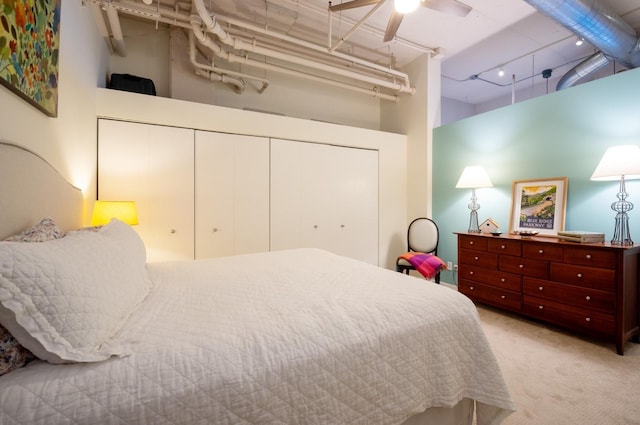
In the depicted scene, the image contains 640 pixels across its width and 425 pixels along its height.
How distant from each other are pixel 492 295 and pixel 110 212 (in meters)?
3.62

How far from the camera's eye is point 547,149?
292 centimetres

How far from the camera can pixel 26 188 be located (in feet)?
3.96

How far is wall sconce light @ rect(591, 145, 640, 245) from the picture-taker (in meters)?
2.13

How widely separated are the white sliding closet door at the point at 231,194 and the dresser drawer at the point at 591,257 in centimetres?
290

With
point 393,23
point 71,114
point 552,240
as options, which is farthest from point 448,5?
point 71,114

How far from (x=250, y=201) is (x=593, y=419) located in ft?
10.2

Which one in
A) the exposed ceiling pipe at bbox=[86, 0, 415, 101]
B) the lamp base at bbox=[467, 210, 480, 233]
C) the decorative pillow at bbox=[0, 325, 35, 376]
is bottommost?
the decorative pillow at bbox=[0, 325, 35, 376]

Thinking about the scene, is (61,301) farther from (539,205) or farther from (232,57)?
(539,205)

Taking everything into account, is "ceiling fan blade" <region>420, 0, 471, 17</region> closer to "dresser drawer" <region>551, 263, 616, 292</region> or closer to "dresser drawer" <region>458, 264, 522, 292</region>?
"dresser drawer" <region>551, 263, 616, 292</region>

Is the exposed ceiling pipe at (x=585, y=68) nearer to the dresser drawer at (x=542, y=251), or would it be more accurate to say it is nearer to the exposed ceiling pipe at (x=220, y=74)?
the dresser drawer at (x=542, y=251)

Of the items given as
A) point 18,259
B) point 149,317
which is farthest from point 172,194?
point 18,259

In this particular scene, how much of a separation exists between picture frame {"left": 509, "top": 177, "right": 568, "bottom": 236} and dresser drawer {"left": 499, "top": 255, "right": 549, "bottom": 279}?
48 centimetres

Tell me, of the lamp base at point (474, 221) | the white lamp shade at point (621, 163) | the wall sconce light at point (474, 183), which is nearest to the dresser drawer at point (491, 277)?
the wall sconce light at point (474, 183)

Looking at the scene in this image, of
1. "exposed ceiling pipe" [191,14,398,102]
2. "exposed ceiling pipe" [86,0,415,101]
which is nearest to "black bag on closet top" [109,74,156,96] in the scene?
"exposed ceiling pipe" [86,0,415,101]
